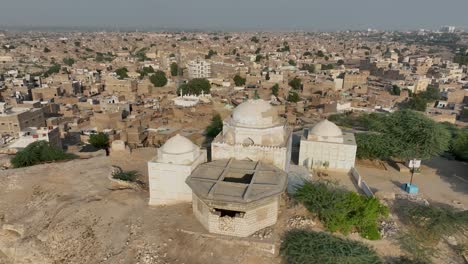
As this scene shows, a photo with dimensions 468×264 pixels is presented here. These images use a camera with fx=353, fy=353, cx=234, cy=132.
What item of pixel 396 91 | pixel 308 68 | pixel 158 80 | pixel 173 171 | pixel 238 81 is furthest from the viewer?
pixel 308 68

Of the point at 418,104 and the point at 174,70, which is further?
the point at 174,70

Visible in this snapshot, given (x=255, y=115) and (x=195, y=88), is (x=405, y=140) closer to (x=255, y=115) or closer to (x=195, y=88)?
(x=255, y=115)

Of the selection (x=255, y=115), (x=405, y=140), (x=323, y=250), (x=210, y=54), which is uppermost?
(x=255, y=115)

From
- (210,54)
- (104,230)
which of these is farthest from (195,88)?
(210,54)

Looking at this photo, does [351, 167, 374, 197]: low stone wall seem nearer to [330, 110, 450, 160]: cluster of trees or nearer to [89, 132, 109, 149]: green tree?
[330, 110, 450, 160]: cluster of trees

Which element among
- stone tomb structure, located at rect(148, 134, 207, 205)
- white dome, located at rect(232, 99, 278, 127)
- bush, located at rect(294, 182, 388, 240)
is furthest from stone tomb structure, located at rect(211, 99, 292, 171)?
bush, located at rect(294, 182, 388, 240)

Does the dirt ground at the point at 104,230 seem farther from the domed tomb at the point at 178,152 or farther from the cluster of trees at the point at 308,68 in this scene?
the cluster of trees at the point at 308,68

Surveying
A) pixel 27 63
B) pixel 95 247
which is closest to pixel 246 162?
pixel 95 247

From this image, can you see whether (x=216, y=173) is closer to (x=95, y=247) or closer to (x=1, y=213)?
(x=95, y=247)

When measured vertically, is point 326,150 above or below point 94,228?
above
